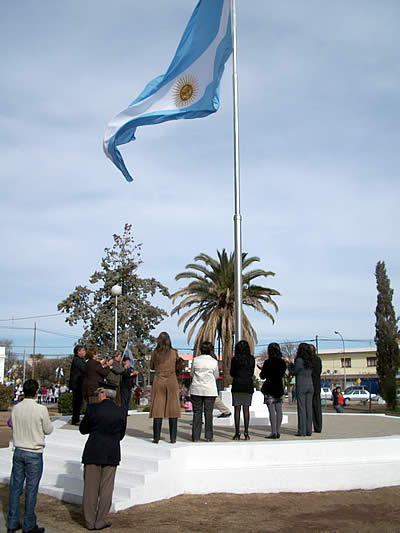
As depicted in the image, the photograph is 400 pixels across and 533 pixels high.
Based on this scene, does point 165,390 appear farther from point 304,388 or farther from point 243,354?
point 304,388

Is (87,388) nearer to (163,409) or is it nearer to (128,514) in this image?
(163,409)

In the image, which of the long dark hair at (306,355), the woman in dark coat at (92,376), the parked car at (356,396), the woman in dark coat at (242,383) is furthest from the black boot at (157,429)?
the parked car at (356,396)

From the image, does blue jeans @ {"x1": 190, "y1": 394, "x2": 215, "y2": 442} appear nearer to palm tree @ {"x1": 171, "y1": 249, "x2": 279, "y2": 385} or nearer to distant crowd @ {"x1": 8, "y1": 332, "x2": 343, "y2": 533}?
distant crowd @ {"x1": 8, "y1": 332, "x2": 343, "y2": 533}

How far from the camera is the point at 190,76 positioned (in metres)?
13.9

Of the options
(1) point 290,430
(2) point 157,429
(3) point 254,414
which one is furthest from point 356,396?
(2) point 157,429

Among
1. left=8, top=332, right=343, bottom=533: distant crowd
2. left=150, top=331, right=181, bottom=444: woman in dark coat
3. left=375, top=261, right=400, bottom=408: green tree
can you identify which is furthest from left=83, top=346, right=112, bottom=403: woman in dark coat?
left=375, top=261, right=400, bottom=408: green tree

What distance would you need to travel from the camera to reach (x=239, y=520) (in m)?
6.64

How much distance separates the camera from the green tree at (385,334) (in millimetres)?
36875

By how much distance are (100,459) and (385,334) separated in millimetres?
34549

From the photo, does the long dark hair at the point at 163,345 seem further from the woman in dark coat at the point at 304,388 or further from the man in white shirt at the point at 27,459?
the man in white shirt at the point at 27,459

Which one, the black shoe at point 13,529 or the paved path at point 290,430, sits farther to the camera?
the paved path at point 290,430

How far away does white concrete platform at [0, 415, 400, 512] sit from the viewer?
308 inches

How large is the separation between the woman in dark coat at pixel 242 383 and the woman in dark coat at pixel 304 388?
40.9 inches

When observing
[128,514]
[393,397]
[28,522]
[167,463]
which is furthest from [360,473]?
[393,397]
